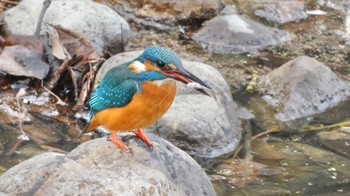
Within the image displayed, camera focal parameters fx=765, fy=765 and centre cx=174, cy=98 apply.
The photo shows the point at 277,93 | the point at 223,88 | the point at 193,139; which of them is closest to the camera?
the point at 193,139

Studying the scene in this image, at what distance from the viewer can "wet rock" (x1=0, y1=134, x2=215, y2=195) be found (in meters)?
4.75

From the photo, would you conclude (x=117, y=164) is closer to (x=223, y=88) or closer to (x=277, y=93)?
(x=223, y=88)

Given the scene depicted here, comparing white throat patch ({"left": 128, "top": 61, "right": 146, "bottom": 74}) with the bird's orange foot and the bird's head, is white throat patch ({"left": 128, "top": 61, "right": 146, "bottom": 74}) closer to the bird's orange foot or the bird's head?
the bird's head

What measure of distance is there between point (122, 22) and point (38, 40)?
1342 millimetres

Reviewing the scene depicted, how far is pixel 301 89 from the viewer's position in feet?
25.8

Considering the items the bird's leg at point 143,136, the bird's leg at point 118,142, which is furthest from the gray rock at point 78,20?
the bird's leg at point 118,142

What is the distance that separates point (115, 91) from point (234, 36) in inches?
186

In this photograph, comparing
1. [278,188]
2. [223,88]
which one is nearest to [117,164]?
[278,188]

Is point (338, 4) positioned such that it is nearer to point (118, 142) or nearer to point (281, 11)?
point (281, 11)

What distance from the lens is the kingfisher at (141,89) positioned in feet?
14.7

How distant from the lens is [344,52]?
30.7ft

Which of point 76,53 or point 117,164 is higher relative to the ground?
point 117,164

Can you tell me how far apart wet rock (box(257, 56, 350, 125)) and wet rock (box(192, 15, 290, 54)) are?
1178 mm

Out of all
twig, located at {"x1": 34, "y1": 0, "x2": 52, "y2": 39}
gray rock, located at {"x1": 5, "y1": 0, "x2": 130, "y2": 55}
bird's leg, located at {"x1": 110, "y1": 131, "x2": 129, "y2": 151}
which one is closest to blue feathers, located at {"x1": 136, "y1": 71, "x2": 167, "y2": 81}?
bird's leg, located at {"x1": 110, "y1": 131, "x2": 129, "y2": 151}
